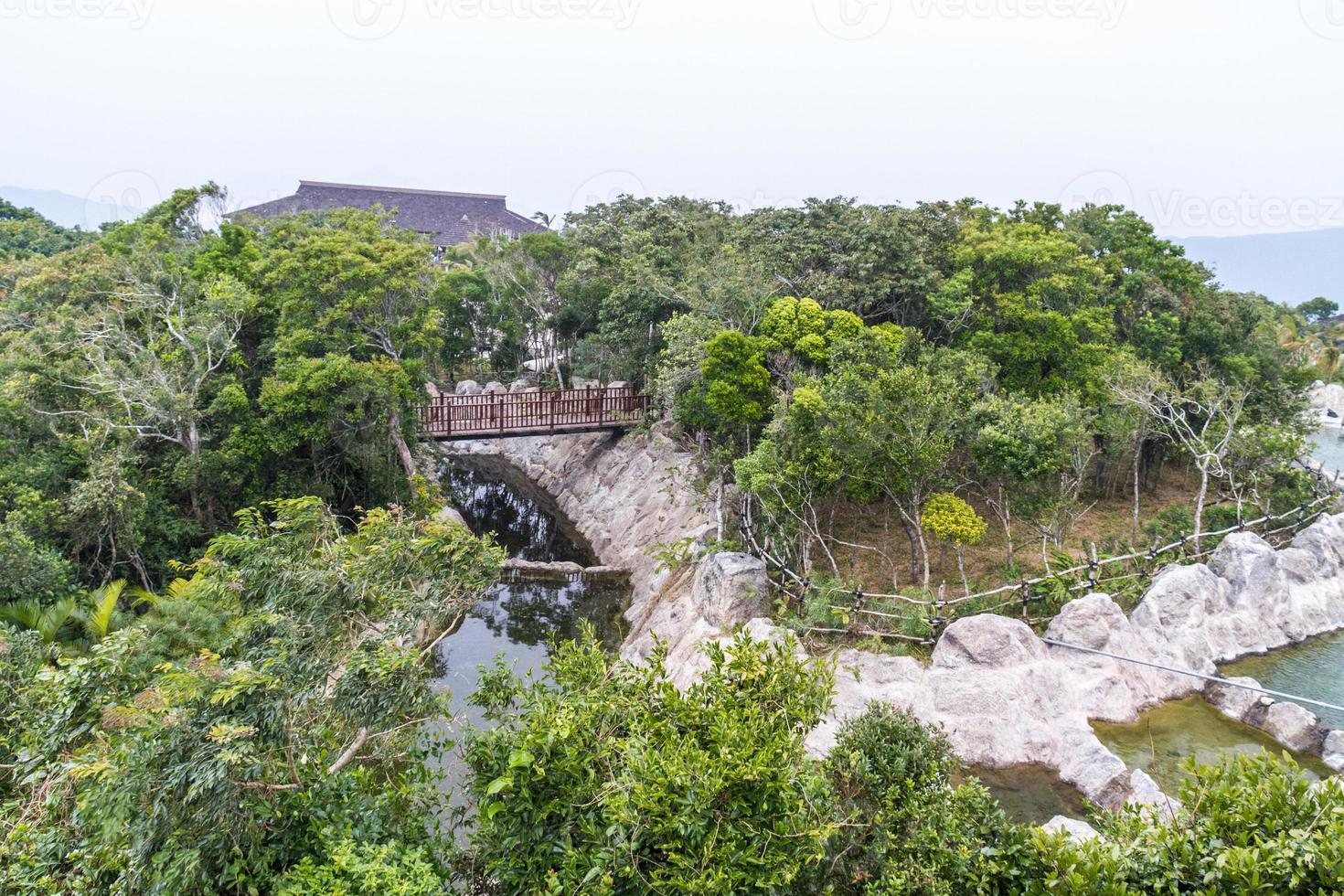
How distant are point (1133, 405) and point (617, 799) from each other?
15.0 meters

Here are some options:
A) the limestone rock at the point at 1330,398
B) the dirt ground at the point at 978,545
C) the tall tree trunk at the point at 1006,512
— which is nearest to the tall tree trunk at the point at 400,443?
the dirt ground at the point at 978,545

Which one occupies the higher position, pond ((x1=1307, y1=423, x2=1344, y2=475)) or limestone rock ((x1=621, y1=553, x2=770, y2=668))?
pond ((x1=1307, y1=423, x2=1344, y2=475))

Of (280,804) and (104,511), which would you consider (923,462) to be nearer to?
(280,804)

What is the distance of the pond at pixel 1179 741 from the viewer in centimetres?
1018

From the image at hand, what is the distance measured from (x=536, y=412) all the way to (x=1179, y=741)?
16736mm

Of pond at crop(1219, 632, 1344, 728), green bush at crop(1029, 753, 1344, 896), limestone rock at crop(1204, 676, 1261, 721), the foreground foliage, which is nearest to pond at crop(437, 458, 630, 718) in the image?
the foreground foliage

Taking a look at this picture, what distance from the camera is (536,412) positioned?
874 inches

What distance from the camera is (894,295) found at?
742 inches

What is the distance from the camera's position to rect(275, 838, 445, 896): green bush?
17.1ft

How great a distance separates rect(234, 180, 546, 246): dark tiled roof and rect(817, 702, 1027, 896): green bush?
40.6 metres

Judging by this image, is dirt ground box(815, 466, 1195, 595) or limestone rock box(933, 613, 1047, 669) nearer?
limestone rock box(933, 613, 1047, 669)

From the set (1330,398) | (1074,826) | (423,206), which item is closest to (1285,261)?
(1330,398)

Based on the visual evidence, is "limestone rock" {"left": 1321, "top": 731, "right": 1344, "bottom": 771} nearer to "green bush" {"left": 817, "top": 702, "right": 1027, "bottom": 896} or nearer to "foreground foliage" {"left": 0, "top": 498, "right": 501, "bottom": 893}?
"green bush" {"left": 817, "top": 702, "right": 1027, "bottom": 896}

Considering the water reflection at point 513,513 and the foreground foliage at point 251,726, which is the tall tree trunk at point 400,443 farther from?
the foreground foliage at point 251,726
